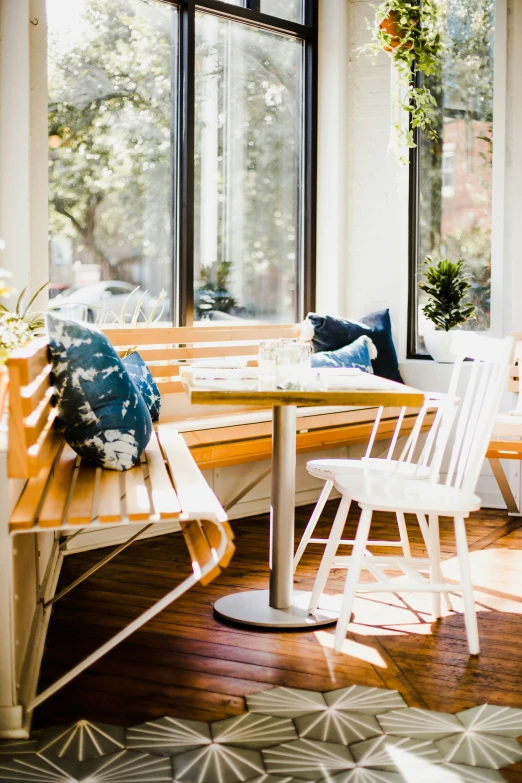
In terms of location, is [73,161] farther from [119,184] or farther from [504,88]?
[504,88]

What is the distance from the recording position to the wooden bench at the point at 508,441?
4.21 m

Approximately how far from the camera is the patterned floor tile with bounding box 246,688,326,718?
223 cm

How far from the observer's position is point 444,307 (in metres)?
4.95

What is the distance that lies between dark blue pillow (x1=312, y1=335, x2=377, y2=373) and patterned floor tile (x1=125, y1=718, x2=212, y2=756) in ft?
8.21

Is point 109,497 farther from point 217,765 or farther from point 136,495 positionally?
point 217,765

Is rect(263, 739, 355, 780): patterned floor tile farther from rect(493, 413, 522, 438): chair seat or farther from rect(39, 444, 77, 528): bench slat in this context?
rect(493, 413, 522, 438): chair seat

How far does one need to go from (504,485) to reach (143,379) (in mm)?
2014

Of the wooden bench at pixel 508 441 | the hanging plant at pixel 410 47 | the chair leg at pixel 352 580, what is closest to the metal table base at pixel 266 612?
the chair leg at pixel 352 580

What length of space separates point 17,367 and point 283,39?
3644mm

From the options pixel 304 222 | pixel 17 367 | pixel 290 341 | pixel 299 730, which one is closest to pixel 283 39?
pixel 304 222

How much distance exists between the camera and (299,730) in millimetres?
2129

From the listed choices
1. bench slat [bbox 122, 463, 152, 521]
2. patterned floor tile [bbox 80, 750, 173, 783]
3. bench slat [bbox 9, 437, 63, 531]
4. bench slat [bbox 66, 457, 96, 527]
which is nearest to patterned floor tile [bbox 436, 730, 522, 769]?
patterned floor tile [bbox 80, 750, 173, 783]

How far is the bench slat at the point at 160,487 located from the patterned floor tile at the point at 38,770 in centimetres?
58

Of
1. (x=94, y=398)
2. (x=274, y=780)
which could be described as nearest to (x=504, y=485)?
(x=94, y=398)
